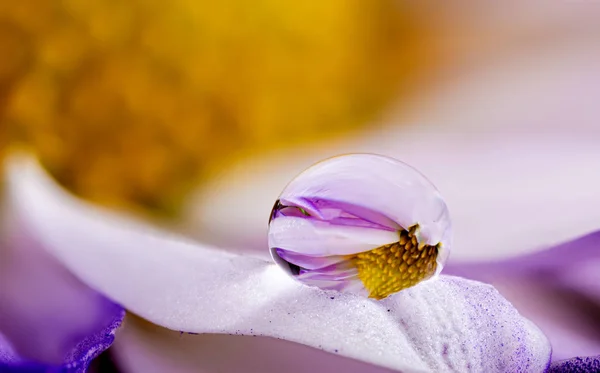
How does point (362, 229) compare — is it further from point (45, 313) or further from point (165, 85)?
point (165, 85)

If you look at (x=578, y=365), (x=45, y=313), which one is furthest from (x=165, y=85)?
(x=578, y=365)

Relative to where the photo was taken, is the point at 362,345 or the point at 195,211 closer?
the point at 362,345

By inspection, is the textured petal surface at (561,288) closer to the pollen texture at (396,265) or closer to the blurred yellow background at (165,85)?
the pollen texture at (396,265)

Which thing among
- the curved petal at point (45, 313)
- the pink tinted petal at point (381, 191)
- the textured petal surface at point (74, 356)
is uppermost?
the pink tinted petal at point (381, 191)

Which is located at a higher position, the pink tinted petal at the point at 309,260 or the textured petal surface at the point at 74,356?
the pink tinted petal at the point at 309,260

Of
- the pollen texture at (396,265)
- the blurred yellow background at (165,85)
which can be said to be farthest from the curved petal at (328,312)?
the blurred yellow background at (165,85)

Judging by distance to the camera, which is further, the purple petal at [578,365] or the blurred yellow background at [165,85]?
the blurred yellow background at [165,85]

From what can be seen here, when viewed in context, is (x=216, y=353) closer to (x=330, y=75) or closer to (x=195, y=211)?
(x=195, y=211)

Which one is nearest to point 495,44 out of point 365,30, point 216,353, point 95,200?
point 365,30
